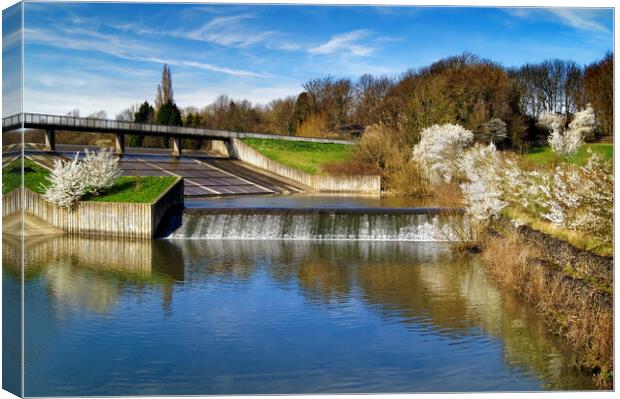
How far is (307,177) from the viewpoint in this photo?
5156 cm

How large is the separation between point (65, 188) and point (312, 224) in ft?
29.7

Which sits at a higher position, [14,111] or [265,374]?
[14,111]

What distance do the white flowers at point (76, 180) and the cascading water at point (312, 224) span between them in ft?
11.1

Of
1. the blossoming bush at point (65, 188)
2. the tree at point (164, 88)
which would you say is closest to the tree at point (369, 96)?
the tree at point (164, 88)

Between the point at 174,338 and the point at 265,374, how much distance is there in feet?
8.69

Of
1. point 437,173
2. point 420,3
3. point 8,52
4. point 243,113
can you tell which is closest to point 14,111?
point 8,52

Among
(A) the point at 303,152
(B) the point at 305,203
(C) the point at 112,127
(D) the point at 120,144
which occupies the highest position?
(C) the point at 112,127

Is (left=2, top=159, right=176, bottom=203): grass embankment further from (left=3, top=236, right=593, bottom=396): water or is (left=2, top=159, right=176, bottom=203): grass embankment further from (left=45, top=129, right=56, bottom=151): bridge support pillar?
(left=45, top=129, right=56, bottom=151): bridge support pillar

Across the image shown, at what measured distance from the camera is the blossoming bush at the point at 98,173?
86.7 ft

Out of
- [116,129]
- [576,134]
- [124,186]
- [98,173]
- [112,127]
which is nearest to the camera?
[98,173]

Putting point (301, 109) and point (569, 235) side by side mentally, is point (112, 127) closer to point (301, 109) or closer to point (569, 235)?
point (301, 109)

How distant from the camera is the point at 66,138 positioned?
59.5 m

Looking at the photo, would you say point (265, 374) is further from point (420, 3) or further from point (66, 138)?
point (66, 138)

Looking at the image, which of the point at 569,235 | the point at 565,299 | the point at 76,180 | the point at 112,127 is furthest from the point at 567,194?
the point at 112,127
